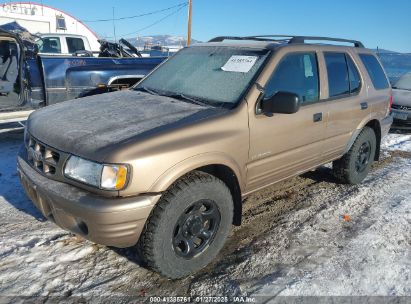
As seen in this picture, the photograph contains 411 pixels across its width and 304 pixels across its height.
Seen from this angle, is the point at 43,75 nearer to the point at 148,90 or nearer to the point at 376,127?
the point at 148,90

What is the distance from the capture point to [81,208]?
2393mm

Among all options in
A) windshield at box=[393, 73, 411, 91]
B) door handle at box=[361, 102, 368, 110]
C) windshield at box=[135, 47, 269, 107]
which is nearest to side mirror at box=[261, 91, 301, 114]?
windshield at box=[135, 47, 269, 107]

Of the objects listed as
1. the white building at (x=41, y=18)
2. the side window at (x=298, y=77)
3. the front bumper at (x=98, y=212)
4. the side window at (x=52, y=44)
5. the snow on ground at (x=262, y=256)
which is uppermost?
the white building at (x=41, y=18)

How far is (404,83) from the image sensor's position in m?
9.62

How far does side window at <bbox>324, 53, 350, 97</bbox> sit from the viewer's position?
157 inches

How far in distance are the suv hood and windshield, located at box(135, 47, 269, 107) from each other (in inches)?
7.3

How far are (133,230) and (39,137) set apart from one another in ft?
3.49

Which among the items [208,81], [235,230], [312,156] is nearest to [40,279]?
[235,230]

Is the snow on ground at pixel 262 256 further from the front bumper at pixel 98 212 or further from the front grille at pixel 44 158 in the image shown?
the front grille at pixel 44 158

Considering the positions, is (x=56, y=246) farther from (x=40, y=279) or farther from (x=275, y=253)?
(x=275, y=253)

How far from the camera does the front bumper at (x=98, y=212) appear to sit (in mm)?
2367

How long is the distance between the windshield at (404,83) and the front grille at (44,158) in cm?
913

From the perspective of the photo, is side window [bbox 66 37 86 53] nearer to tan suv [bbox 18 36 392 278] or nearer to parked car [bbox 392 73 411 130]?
tan suv [bbox 18 36 392 278]

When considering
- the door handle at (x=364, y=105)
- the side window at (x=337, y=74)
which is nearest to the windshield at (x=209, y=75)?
the side window at (x=337, y=74)
